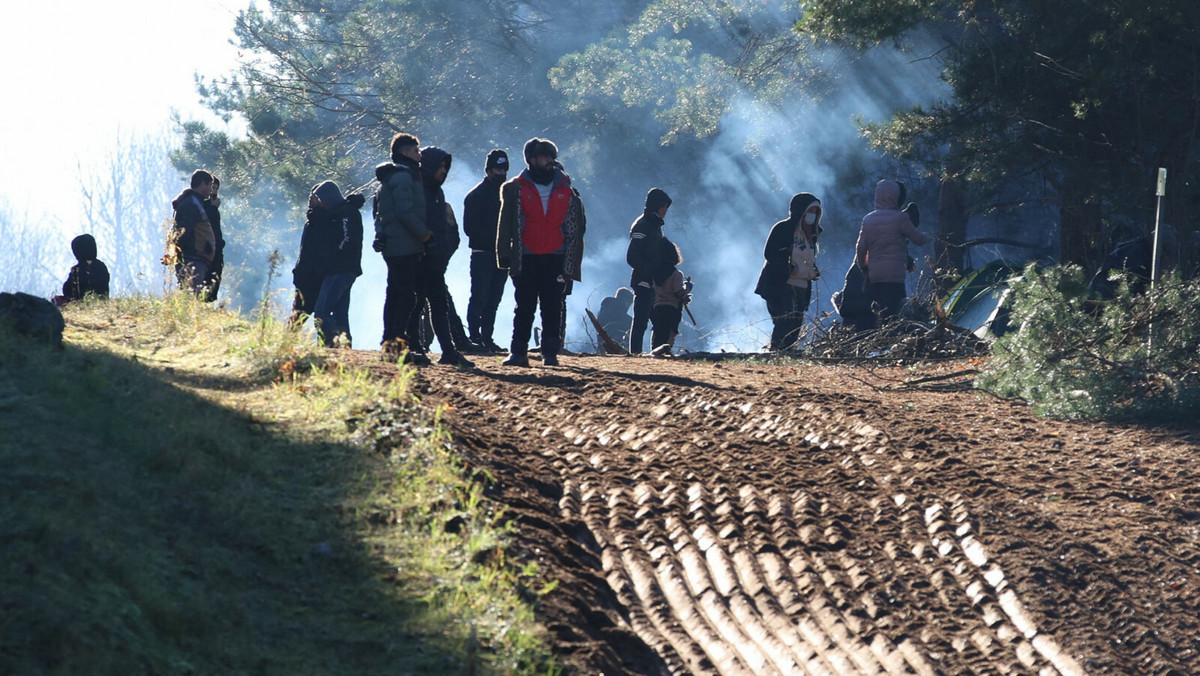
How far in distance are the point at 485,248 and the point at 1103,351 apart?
5502mm

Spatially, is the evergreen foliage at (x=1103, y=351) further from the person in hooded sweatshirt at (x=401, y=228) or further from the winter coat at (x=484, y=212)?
the winter coat at (x=484, y=212)

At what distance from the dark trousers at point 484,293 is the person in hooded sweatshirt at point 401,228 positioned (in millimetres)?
2910

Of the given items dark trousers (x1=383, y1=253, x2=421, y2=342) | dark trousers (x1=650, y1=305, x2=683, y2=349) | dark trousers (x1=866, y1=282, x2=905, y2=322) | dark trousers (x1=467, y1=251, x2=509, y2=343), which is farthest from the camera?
dark trousers (x1=650, y1=305, x2=683, y2=349)

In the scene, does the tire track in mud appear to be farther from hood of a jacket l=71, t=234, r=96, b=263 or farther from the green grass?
hood of a jacket l=71, t=234, r=96, b=263

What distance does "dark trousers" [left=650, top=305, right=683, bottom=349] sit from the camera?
12.9m

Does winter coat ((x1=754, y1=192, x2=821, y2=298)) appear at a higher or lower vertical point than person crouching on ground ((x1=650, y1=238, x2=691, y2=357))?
higher

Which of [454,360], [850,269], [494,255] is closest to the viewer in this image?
[454,360]

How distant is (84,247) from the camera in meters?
11.2

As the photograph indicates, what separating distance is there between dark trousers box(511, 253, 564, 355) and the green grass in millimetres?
3292

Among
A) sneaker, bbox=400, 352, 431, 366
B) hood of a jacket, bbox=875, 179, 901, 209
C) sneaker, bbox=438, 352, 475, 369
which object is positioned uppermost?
hood of a jacket, bbox=875, 179, 901, 209

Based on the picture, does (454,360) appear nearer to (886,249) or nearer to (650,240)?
(650,240)

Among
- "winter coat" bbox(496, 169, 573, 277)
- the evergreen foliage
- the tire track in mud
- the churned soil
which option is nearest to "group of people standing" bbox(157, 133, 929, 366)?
"winter coat" bbox(496, 169, 573, 277)

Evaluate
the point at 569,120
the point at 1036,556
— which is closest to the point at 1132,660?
the point at 1036,556

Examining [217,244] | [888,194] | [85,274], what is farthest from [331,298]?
[888,194]
